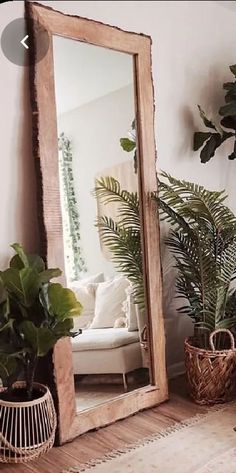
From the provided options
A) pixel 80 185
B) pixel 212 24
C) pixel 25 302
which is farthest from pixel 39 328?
pixel 212 24

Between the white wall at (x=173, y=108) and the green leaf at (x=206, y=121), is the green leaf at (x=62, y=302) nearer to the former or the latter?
the white wall at (x=173, y=108)

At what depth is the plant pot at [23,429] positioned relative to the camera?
1889 millimetres

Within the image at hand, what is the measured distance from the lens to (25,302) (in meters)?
1.89

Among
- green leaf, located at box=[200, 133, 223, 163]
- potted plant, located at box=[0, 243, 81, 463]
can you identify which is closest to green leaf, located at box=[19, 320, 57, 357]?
potted plant, located at box=[0, 243, 81, 463]

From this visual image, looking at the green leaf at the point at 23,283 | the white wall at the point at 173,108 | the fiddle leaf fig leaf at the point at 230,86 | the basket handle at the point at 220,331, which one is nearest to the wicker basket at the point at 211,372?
the basket handle at the point at 220,331

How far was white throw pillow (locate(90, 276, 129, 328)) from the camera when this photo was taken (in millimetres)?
2238

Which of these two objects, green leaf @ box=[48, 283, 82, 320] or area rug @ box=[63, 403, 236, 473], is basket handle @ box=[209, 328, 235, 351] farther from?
green leaf @ box=[48, 283, 82, 320]

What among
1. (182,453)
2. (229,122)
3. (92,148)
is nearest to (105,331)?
(182,453)

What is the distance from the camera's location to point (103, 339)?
7.46 ft

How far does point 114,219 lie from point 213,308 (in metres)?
0.71

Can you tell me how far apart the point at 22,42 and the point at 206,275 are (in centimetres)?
144

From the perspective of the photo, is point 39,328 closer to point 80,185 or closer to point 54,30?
point 80,185

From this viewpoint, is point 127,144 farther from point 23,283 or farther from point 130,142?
point 23,283

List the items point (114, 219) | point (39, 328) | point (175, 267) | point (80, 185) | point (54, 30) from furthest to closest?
point (175, 267) < point (114, 219) < point (80, 185) < point (54, 30) < point (39, 328)
